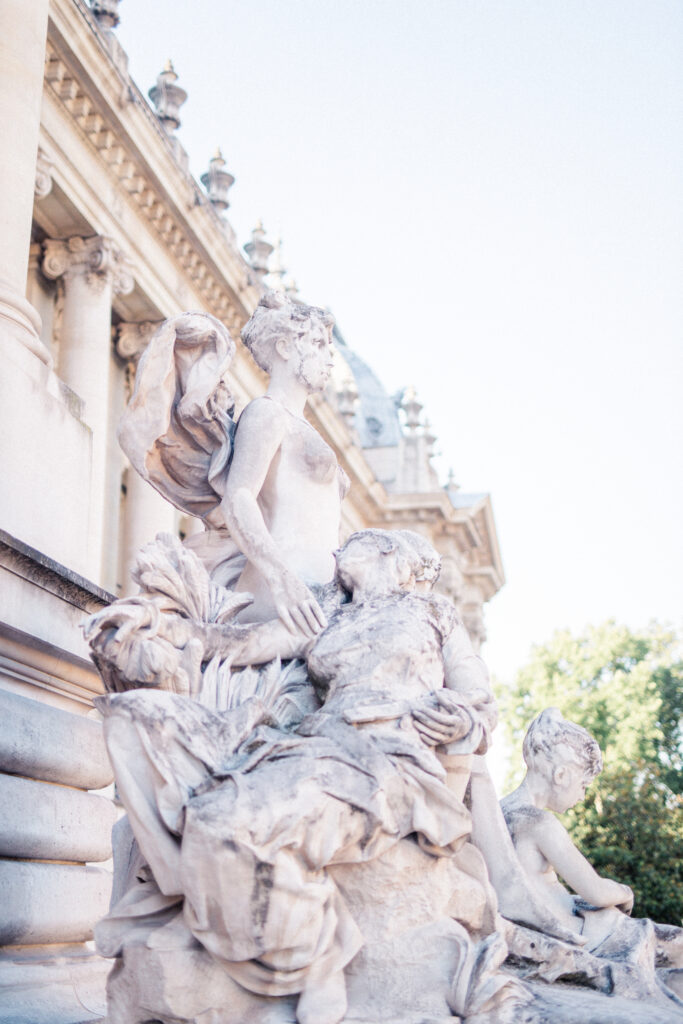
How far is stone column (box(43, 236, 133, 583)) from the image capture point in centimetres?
1583

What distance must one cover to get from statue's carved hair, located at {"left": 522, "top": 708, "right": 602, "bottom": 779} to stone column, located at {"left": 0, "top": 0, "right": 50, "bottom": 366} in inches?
118

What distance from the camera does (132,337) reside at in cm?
1952

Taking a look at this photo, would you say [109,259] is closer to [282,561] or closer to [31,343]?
[31,343]

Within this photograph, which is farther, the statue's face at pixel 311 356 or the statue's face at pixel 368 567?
the statue's face at pixel 311 356

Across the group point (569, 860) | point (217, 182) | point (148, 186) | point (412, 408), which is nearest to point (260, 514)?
point (569, 860)

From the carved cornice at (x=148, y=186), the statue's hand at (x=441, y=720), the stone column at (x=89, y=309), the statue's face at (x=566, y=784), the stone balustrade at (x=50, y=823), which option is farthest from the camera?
the stone column at (x=89, y=309)

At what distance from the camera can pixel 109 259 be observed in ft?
55.5

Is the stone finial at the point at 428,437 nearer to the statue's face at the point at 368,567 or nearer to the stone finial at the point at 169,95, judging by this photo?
the stone finial at the point at 169,95

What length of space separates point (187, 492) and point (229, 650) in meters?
1.02

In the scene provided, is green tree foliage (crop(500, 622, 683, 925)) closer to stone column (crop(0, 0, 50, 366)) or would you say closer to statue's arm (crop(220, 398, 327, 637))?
stone column (crop(0, 0, 50, 366))

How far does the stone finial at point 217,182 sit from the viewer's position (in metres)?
22.2

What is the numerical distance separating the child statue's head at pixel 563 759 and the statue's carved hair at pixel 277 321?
168cm

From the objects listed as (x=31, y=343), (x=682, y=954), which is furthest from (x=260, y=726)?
(x=31, y=343)

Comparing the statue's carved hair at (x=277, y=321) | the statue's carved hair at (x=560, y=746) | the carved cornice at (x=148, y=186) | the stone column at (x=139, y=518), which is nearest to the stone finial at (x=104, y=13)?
the carved cornice at (x=148, y=186)
